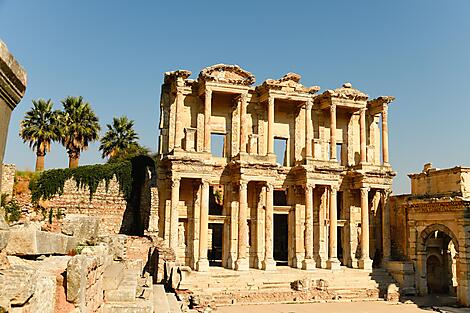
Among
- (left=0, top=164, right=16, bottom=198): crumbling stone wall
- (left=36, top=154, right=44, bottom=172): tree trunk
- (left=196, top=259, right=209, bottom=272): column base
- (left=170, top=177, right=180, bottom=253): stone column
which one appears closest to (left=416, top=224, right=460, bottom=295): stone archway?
(left=196, top=259, right=209, bottom=272): column base

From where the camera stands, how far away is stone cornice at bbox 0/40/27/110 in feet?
10.1

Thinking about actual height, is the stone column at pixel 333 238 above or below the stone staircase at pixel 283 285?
above

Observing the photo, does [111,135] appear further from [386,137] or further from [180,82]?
[386,137]

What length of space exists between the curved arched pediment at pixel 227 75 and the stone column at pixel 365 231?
1002 cm

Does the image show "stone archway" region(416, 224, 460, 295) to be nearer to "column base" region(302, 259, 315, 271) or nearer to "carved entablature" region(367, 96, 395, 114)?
"column base" region(302, 259, 315, 271)

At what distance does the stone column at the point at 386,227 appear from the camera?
94.6 ft

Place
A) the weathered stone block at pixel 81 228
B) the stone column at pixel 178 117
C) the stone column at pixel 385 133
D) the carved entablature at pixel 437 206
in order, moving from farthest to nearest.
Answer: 1. the stone column at pixel 385 133
2. the stone column at pixel 178 117
3. the carved entablature at pixel 437 206
4. the weathered stone block at pixel 81 228

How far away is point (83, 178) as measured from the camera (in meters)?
25.4

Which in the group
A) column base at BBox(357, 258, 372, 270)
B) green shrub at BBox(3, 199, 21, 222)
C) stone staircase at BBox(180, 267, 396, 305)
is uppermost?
green shrub at BBox(3, 199, 21, 222)

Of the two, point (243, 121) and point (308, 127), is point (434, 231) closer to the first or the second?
point (308, 127)

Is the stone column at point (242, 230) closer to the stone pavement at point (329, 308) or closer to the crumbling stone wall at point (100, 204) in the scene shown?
the stone pavement at point (329, 308)

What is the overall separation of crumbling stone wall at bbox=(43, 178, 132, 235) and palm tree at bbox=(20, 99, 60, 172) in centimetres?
542

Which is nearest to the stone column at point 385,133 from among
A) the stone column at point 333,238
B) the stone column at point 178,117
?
the stone column at point 333,238

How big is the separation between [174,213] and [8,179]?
8482mm
